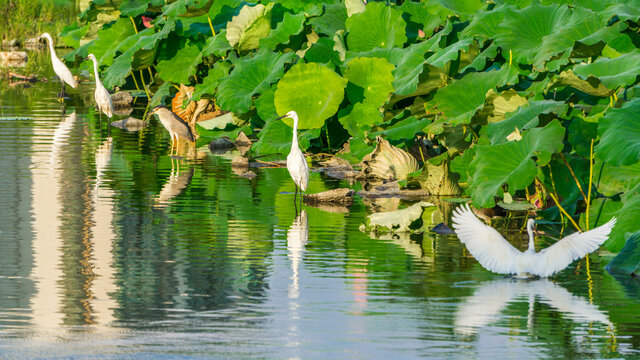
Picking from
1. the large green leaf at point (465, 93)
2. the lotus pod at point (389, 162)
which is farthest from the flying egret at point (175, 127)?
the large green leaf at point (465, 93)

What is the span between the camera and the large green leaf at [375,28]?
1406 centimetres

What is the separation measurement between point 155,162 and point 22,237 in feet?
16.4

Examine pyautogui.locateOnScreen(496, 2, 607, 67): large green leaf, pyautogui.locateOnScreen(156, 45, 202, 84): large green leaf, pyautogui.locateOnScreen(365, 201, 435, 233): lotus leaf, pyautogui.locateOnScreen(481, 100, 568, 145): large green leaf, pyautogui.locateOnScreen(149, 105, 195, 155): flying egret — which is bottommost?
pyautogui.locateOnScreen(365, 201, 435, 233): lotus leaf

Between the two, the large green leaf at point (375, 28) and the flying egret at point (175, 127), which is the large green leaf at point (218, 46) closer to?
the flying egret at point (175, 127)

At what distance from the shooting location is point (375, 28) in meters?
14.4

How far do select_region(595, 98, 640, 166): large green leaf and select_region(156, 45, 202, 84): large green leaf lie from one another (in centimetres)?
1049

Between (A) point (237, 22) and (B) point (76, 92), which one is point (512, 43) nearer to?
(A) point (237, 22)

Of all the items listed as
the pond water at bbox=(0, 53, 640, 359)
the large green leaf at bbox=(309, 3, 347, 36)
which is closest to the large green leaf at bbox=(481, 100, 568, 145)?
the pond water at bbox=(0, 53, 640, 359)

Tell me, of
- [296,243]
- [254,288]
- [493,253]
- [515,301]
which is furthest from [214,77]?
[515,301]

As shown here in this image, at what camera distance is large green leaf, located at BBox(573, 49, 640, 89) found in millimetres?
9062

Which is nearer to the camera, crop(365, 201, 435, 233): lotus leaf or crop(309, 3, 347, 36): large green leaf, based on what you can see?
crop(365, 201, 435, 233): lotus leaf

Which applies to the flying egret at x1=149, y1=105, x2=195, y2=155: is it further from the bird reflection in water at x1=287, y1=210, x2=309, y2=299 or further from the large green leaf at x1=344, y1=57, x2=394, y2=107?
the bird reflection in water at x1=287, y1=210, x2=309, y2=299

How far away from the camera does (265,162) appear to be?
1412 cm

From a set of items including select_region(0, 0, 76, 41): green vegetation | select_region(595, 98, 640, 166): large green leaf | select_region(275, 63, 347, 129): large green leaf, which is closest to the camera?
select_region(595, 98, 640, 166): large green leaf
